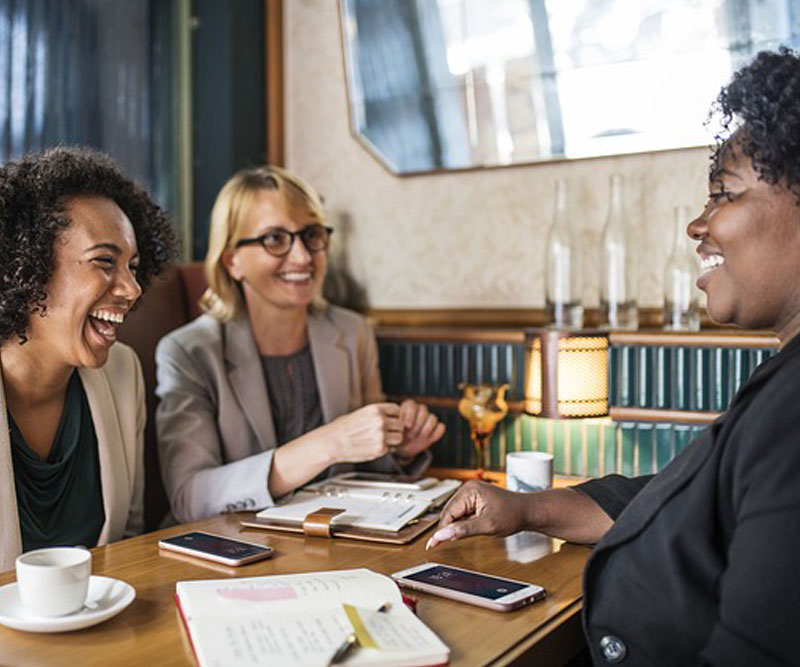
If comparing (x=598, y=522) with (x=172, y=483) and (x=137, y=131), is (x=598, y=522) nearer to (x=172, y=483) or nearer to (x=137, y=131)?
(x=172, y=483)

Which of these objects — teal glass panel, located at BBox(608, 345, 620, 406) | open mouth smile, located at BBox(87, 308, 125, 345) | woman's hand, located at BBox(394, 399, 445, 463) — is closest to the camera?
open mouth smile, located at BBox(87, 308, 125, 345)

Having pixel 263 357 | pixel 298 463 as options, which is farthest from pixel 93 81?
pixel 298 463

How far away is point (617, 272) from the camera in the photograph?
2.61 m

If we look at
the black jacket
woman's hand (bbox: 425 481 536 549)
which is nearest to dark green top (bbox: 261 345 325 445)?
woman's hand (bbox: 425 481 536 549)

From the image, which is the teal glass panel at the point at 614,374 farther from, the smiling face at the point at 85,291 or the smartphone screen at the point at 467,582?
the smiling face at the point at 85,291

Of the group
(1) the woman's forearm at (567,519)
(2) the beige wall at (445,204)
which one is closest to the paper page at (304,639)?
(1) the woman's forearm at (567,519)

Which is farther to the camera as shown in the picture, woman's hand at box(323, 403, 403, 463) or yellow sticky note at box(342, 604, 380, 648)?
woman's hand at box(323, 403, 403, 463)

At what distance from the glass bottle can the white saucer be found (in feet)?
5.62

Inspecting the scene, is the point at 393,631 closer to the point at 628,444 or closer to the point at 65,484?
the point at 65,484

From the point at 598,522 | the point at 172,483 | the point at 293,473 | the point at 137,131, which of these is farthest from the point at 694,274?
the point at 137,131

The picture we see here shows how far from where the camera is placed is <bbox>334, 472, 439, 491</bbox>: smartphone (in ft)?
6.56

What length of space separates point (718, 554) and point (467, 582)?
0.39m

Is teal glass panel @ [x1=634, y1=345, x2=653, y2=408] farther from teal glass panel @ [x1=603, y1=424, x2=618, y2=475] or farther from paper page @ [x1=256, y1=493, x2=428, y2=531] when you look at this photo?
paper page @ [x1=256, y1=493, x2=428, y2=531]

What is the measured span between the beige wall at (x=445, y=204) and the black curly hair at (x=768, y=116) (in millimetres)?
1325
